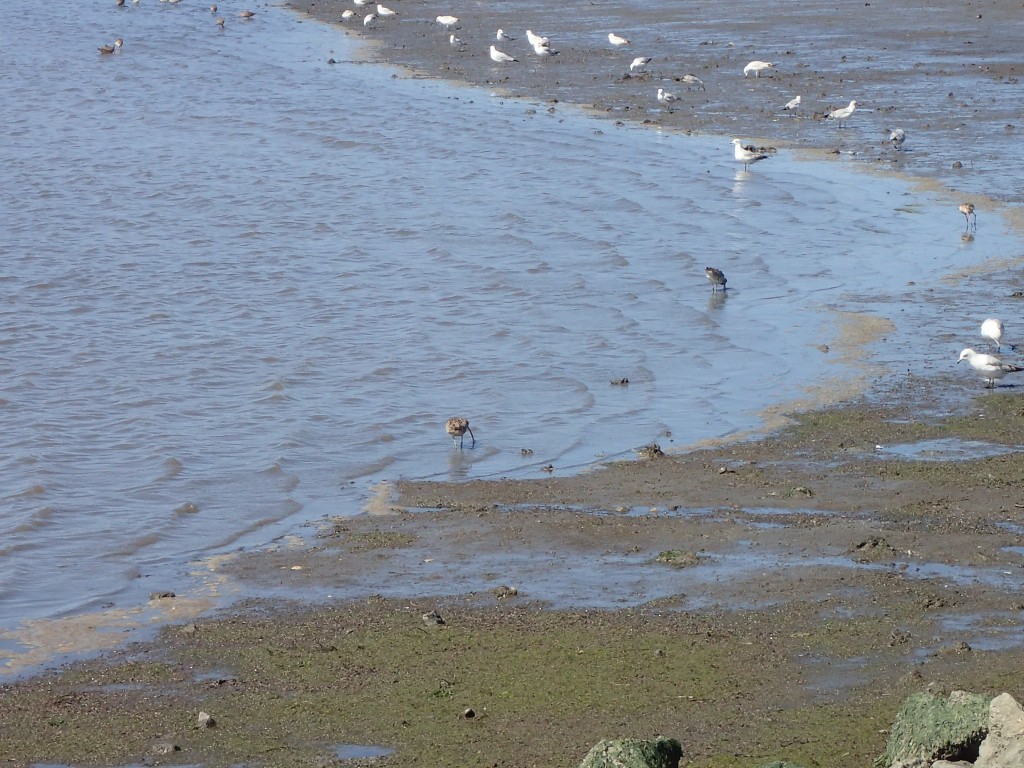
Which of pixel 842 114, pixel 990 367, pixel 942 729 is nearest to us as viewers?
pixel 942 729

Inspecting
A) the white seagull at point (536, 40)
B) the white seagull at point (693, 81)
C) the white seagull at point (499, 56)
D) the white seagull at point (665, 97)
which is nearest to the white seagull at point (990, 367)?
the white seagull at point (665, 97)

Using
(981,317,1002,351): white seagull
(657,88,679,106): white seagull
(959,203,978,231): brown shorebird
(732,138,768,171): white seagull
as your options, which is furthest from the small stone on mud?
(657,88,679,106): white seagull

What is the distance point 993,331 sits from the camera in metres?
12.0

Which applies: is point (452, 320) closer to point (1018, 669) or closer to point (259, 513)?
point (259, 513)

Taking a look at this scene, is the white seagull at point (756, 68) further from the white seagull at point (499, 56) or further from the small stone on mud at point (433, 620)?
the small stone on mud at point (433, 620)

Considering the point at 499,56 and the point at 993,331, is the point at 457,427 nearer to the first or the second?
the point at 993,331

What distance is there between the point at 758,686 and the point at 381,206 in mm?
13935

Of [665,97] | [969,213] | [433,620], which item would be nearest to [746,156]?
[969,213]

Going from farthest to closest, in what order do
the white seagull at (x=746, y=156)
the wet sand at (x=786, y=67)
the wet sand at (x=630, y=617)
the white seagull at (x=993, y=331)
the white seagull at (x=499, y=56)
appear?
the white seagull at (x=499, y=56)
the wet sand at (x=786, y=67)
the white seagull at (x=746, y=156)
the white seagull at (x=993, y=331)
the wet sand at (x=630, y=617)

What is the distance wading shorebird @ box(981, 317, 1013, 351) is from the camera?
12.0 metres

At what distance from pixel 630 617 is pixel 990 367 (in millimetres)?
5214

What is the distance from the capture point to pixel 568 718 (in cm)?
625

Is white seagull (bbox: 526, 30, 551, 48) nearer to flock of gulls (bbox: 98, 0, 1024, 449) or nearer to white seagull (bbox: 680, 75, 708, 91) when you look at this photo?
flock of gulls (bbox: 98, 0, 1024, 449)

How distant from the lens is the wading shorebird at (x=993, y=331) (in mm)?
11984
